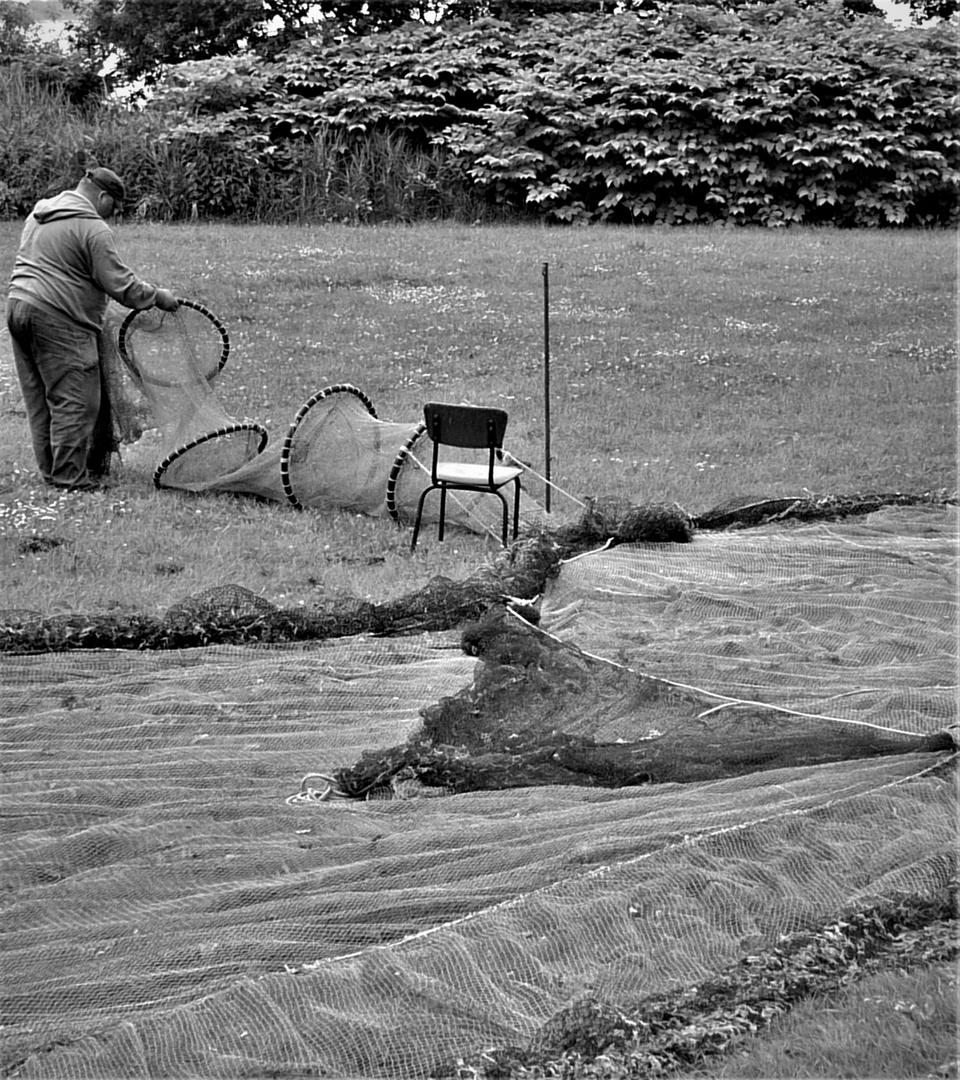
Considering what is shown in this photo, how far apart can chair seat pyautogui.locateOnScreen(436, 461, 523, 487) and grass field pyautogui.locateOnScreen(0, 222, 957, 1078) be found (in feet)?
1.54

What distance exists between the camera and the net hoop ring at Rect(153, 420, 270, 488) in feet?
27.7

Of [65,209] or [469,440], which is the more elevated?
[65,209]

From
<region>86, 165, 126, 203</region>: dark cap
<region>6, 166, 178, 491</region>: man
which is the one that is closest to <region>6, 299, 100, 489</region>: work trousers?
<region>6, 166, 178, 491</region>: man

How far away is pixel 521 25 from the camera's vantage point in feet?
72.8

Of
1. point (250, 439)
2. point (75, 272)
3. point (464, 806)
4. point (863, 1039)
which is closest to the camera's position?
point (863, 1039)

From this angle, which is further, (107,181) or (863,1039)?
(107,181)

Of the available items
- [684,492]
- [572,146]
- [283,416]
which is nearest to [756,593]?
[684,492]

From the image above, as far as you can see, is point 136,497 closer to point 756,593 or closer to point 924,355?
point 756,593

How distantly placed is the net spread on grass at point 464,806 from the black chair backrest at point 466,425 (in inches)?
27.0

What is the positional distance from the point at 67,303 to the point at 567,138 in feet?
39.5

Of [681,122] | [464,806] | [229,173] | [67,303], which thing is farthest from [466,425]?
[681,122]

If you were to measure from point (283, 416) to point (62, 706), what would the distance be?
561 cm

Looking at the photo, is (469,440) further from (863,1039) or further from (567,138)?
(567,138)

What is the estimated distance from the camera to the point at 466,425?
716 cm
